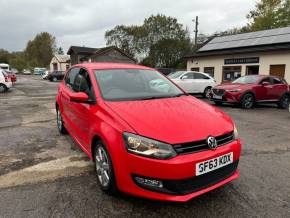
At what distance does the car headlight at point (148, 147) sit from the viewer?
248 centimetres

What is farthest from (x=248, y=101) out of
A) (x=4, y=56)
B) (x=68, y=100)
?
(x=4, y=56)

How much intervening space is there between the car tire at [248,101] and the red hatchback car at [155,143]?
7.84m

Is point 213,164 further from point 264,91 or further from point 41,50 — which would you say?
point 41,50

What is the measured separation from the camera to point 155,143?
98.8 inches

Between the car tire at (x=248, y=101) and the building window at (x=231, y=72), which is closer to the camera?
the car tire at (x=248, y=101)

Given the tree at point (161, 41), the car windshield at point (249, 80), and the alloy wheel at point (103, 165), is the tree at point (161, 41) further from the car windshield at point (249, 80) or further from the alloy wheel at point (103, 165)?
the alloy wheel at point (103, 165)

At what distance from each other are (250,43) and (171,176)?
2111cm

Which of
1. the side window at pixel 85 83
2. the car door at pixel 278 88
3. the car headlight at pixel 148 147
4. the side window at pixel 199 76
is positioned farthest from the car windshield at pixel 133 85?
the side window at pixel 199 76

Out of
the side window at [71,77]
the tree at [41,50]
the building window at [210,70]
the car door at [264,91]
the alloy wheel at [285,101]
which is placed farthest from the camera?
the tree at [41,50]

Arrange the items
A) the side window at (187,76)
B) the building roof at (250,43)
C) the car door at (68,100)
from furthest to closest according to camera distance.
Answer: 1. the building roof at (250,43)
2. the side window at (187,76)
3. the car door at (68,100)

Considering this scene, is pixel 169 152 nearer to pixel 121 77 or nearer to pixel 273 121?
pixel 121 77

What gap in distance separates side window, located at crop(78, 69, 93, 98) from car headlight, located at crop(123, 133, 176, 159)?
4.24 ft

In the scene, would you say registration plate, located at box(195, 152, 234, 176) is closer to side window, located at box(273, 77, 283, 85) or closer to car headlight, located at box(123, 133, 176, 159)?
Answer: car headlight, located at box(123, 133, 176, 159)

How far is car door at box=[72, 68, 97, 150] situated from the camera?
11.4 ft
